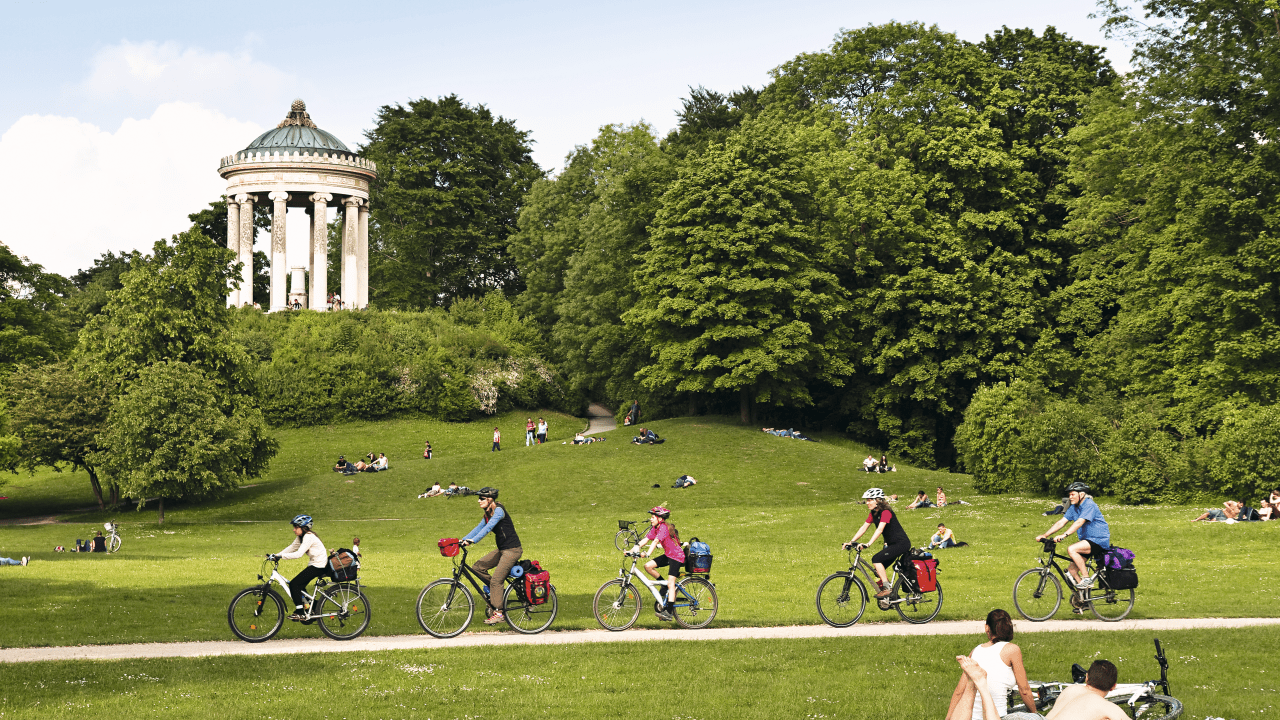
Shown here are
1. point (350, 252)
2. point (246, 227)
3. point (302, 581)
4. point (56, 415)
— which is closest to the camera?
point (302, 581)

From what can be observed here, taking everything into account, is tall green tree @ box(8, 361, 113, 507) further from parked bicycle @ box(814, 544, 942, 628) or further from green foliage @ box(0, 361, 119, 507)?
parked bicycle @ box(814, 544, 942, 628)

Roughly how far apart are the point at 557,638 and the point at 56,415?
1348 inches

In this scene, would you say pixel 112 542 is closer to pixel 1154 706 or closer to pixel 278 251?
pixel 1154 706

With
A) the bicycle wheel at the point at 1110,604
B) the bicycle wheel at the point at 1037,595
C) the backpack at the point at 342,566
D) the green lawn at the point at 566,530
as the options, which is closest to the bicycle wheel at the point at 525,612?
the green lawn at the point at 566,530

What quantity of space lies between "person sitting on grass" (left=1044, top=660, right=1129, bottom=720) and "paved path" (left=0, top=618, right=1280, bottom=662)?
22.1 ft

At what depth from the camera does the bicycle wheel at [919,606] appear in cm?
1541

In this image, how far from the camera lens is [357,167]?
67.2m

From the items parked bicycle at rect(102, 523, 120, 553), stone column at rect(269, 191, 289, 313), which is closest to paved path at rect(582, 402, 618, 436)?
stone column at rect(269, 191, 289, 313)

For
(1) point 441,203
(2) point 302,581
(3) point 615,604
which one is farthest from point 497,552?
(1) point 441,203

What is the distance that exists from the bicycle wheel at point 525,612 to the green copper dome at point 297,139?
56451 millimetres

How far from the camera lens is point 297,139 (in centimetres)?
6825

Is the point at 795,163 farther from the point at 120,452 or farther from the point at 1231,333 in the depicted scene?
the point at 120,452

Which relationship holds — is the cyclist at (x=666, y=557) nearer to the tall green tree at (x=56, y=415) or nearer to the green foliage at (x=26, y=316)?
the tall green tree at (x=56, y=415)

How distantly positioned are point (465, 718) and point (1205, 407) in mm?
33281
